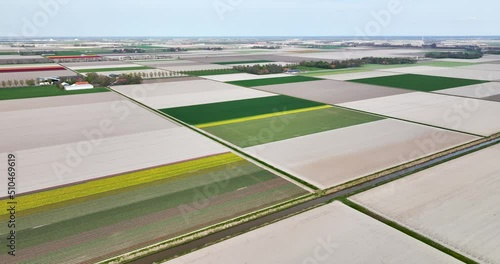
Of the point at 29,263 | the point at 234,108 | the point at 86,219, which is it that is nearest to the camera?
the point at 29,263

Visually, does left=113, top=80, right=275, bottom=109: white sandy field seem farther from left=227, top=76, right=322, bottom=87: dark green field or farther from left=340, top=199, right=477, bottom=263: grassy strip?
left=340, top=199, right=477, bottom=263: grassy strip

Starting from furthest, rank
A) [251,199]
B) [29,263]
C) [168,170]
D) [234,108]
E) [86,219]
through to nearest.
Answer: [234,108] → [168,170] → [251,199] → [86,219] → [29,263]

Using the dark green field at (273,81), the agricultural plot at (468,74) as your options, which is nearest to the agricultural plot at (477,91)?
the agricultural plot at (468,74)

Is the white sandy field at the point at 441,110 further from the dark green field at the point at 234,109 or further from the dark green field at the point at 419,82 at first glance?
the dark green field at the point at 234,109

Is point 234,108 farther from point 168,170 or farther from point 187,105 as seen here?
point 168,170

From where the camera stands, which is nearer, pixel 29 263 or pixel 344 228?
pixel 29 263

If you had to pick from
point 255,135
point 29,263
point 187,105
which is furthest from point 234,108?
point 29,263

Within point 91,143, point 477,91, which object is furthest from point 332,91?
point 91,143
